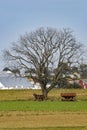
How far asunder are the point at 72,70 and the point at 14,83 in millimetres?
56348

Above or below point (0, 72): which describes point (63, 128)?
below

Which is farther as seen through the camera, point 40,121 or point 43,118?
point 43,118

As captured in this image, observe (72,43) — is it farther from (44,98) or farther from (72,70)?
(44,98)

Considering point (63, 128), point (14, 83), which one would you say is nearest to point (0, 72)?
point (14, 83)

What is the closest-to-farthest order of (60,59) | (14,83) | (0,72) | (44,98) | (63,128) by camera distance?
(63,128) → (44,98) → (60,59) → (14,83) → (0,72)

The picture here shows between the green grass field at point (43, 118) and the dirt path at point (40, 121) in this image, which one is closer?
the green grass field at point (43, 118)

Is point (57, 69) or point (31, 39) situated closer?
point (57, 69)

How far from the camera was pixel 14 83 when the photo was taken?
4656 inches

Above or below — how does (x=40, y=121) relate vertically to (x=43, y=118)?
below

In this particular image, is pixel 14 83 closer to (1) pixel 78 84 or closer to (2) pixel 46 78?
(1) pixel 78 84

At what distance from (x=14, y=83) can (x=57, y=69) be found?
181 feet

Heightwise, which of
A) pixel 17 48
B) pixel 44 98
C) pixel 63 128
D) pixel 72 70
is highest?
pixel 17 48

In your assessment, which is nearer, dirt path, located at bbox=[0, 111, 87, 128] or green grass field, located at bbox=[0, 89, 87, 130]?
green grass field, located at bbox=[0, 89, 87, 130]

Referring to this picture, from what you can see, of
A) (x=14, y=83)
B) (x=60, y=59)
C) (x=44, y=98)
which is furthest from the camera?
(x=14, y=83)
